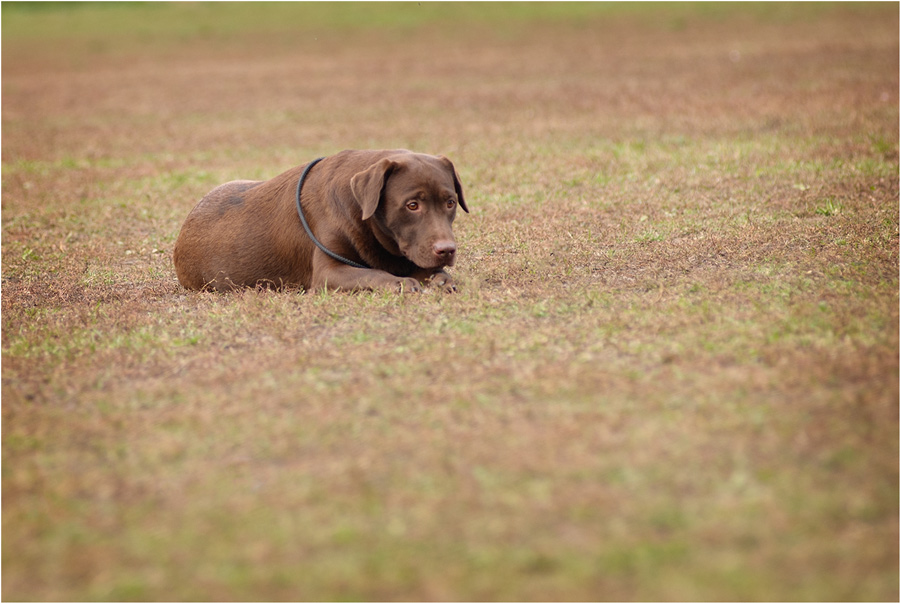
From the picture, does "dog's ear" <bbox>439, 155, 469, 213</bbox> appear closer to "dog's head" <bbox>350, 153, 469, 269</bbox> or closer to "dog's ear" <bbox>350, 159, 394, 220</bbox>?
"dog's head" <bbox>350, 153, 469, 269</bbox>

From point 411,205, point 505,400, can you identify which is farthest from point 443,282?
point 505,400

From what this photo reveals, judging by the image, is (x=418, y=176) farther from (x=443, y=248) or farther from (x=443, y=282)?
(x=443, y=282)

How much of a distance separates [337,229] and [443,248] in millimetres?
939

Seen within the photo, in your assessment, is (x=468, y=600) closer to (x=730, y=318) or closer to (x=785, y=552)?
(x=785, y=552)

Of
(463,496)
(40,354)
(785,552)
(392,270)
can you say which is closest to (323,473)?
(463,496)

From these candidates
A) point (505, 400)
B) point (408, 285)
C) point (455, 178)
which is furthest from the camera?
point (455, 178)

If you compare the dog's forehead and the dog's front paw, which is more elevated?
the dog's forehead

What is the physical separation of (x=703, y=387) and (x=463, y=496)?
1.58 metres

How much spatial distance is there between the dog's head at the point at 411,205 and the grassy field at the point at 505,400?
0.39 m

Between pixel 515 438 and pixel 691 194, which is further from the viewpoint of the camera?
pixel 691 194

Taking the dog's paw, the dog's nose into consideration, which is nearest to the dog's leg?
the dog's paw

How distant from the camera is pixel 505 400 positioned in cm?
472

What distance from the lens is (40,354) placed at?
5891 mm

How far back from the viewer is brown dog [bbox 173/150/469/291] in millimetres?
6848
